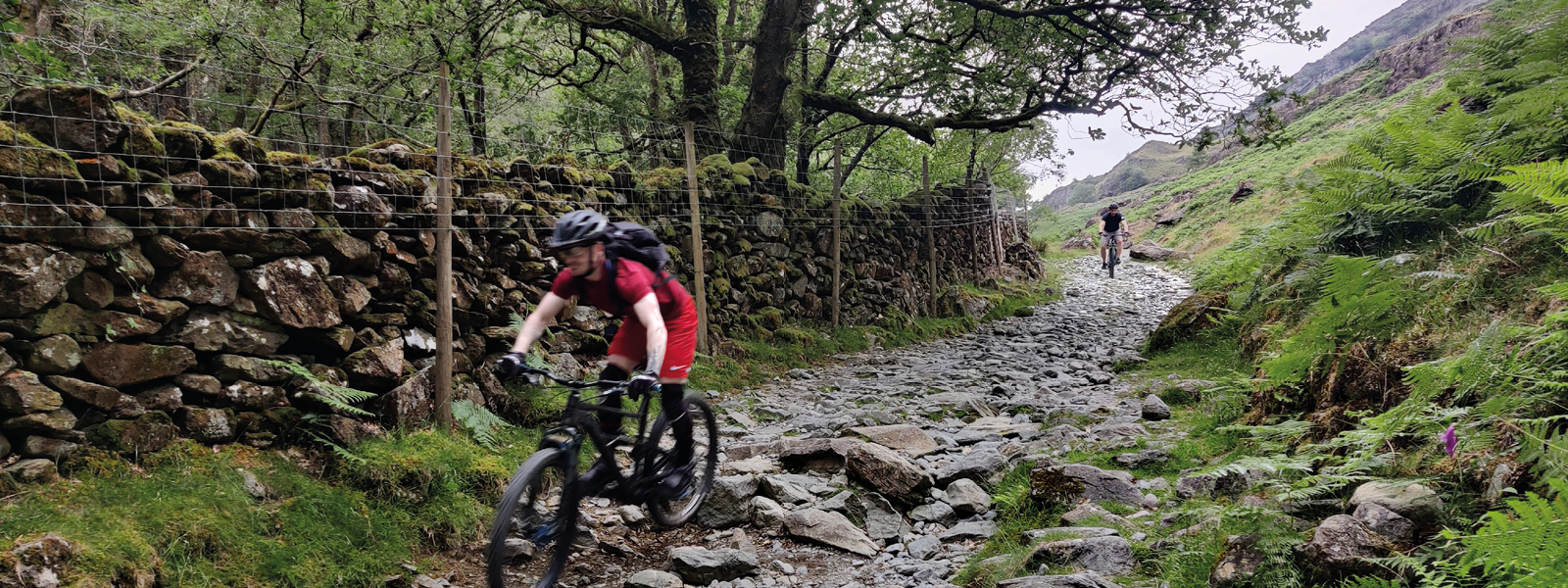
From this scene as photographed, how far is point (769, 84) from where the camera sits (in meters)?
13.6

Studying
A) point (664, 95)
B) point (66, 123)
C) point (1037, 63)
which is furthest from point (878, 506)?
point (664, 95)

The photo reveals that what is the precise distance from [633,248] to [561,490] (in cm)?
146

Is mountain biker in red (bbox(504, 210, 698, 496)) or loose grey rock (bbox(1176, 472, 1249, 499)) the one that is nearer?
mountain biker in red (bbox(504, 210, 698, 496))

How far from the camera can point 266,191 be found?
530cm

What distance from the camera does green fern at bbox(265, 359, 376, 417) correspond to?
16.5 ft

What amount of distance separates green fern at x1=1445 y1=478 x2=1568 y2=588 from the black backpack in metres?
3.73

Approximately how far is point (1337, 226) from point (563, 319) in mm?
7799

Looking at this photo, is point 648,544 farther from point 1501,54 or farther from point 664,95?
point 664,95

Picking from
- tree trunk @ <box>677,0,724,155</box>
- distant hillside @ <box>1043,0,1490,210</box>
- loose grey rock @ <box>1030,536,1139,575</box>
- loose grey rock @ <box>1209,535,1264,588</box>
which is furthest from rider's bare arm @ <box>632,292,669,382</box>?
distant hillside @ <box>1043,0,1490,210</box>

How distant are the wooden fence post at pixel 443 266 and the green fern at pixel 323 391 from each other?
2.46 ft

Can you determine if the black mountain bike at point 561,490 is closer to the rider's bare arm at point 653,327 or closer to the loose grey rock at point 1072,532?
the rider's bare arm at point 653,327

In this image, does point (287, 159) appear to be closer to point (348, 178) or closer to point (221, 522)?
point (348, 178)

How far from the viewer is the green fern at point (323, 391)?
197 inches

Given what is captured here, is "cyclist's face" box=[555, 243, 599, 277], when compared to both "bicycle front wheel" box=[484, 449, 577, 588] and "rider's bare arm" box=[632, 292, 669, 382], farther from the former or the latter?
"bicycle front wheel" box=[484, 449, 577, 588]
